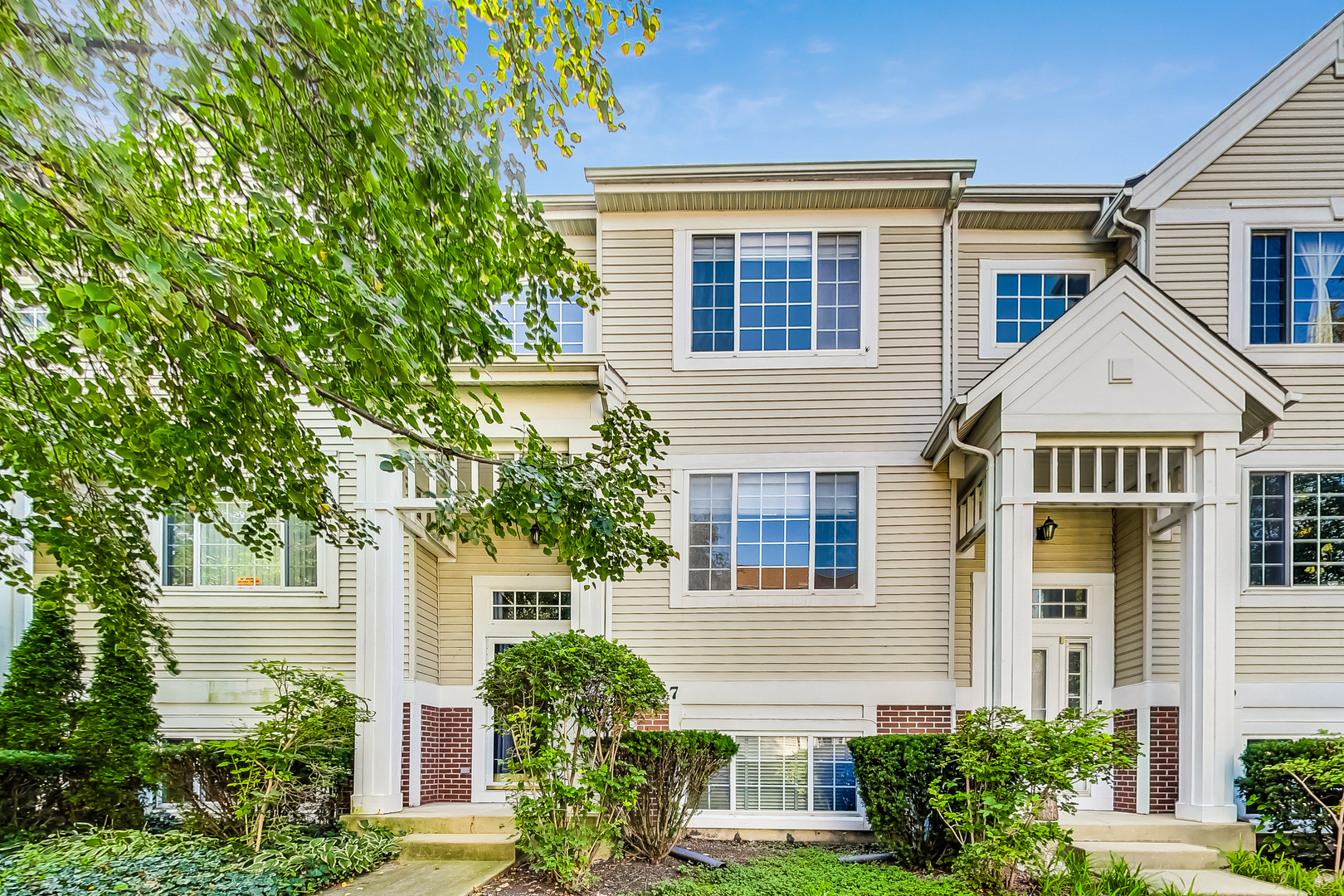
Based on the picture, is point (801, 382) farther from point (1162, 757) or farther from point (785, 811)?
point (1162, 757)

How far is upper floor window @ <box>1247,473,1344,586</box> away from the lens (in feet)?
26.7

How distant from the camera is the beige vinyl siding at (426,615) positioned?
28.9 ft

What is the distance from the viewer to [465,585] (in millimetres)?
9516

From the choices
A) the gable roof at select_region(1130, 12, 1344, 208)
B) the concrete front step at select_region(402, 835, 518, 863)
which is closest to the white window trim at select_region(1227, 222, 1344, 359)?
the gable roof at select_region(1130, 12, 1344, 208)

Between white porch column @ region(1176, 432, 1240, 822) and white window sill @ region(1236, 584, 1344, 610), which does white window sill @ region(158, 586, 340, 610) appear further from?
white window sill @ region(1236, 584, 1344, 610)

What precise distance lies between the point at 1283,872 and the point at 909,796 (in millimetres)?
2514

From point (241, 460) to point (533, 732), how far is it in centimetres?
295

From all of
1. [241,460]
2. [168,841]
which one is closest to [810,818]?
[168,841]

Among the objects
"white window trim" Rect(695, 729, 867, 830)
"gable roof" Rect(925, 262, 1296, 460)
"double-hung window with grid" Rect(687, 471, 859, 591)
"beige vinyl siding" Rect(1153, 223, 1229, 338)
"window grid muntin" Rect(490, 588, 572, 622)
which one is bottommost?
"white window trim" Rect(695, 729, 867, 830)

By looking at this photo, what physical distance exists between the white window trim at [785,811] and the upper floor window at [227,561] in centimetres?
475

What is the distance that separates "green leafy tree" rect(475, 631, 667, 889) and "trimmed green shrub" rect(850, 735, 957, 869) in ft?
6.34

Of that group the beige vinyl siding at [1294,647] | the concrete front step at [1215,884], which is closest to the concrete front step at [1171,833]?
the concrete front step at [1215,884]

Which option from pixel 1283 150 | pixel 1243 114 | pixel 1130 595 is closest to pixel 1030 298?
pixel 1243 114

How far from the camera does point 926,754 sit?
662 centimetres
